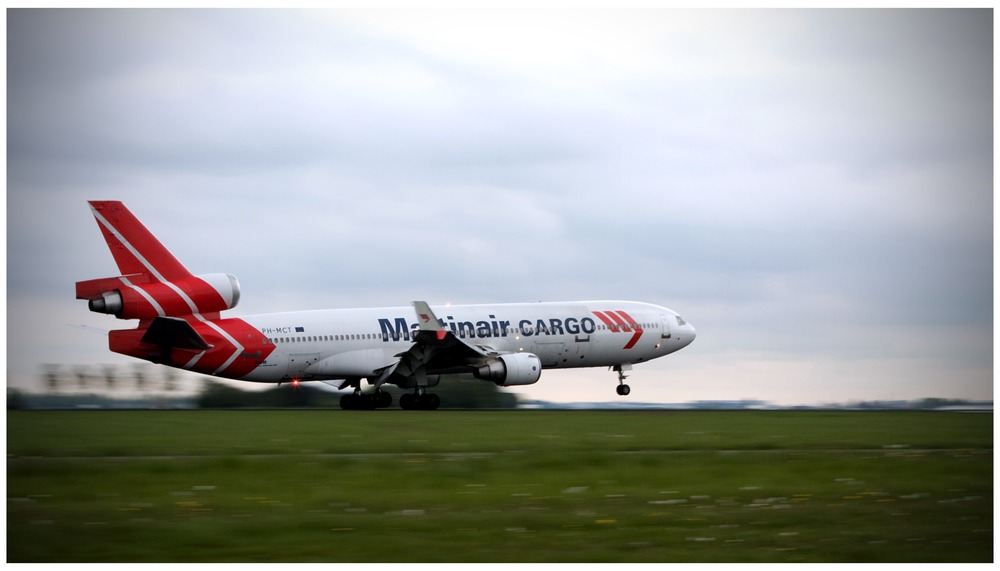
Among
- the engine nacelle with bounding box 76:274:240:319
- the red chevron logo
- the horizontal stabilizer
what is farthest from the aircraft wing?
A: the horizontal stabilizer

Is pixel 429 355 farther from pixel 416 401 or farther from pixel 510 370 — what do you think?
pixel 510 370

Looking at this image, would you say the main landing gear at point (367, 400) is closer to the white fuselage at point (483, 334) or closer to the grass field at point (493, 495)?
the white fuselage at point (483, 334)

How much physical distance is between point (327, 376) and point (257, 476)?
2566 centimetres

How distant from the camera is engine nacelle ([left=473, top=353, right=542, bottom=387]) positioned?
4759 centimetres

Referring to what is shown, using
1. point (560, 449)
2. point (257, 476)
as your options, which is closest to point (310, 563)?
point (257, 476)

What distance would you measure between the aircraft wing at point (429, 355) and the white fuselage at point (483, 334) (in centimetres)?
89

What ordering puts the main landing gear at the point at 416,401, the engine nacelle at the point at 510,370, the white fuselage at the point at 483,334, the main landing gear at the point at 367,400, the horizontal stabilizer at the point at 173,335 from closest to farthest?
1. the horizontal stabilizer at the point at 173,335
2. the engine nacelle at the point at 510,370
3. the white fuselage at the point at 483,334
4. the main landing gear at the point at 416,401
5. the main landing gear at the point at 367,400

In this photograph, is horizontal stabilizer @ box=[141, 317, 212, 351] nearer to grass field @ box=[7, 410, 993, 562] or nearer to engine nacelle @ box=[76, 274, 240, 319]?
engine nacelle @ box=[76, 274, 240, 319]

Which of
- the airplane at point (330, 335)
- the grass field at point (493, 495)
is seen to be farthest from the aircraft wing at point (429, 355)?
the grass field at point (493, 495)

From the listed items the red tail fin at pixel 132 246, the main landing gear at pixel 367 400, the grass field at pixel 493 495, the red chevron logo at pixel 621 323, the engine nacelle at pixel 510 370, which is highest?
the red tail fin at pixel 132 246

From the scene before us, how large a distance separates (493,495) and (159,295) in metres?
27.3

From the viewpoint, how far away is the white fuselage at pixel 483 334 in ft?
158

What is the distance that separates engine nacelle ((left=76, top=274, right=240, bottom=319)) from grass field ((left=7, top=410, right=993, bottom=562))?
9065mm

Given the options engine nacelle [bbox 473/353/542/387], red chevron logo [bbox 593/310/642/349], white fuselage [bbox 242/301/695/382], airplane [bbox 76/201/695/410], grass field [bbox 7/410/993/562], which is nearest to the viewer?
grass field [bbox 7/410/993/562]
